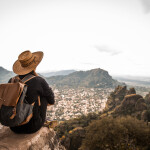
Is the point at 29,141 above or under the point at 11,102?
under

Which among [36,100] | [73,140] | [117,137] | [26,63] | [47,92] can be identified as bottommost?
[73,140]

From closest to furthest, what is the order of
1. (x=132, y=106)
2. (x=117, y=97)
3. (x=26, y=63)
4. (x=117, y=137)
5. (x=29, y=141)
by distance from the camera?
(x=29, y=141) < (x=26, y=63) < (x=117, y=137) < (x=132, y=106) < (x=117, y=97)

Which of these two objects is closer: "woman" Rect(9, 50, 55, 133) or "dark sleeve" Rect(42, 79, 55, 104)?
"woman" Rect(9, 50, 55, 133)

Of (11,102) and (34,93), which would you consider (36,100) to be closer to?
(34,93)

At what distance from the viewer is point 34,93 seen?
7.29 ft

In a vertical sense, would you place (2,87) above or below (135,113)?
above

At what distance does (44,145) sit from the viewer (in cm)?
238

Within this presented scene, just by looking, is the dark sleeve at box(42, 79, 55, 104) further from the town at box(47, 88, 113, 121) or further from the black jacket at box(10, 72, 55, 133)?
the town at box(47, 88, 113, 121)

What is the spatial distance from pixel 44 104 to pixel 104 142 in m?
9.23

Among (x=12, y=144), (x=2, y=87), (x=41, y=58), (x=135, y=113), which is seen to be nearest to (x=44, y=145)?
(x=12, y=144)

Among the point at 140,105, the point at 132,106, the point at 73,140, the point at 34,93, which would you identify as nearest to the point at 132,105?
the point at 132,106

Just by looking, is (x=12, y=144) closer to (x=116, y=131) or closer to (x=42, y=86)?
(x=42, y=86)

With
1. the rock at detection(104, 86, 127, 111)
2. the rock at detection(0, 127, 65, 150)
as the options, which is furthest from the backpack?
the rock at detection(104, 86, 127, 111)

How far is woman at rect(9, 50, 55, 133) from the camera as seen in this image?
2233 mm
